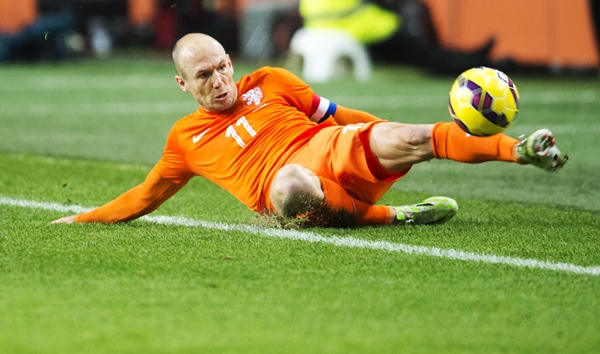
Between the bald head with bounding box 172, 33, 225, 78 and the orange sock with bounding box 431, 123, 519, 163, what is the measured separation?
53.4 inches

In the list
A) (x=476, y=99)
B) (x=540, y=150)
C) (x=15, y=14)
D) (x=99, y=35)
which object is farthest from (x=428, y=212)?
(x=99, y=35)

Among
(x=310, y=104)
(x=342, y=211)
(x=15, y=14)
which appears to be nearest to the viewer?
(x=342, y=211)

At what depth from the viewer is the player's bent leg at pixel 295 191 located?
4848 mm

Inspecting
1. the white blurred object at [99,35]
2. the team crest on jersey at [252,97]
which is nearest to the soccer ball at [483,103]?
the team crest on jersey at [252,97]

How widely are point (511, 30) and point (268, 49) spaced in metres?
6.33

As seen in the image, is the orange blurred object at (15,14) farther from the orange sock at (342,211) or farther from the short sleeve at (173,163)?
the orange sock at (342,211)

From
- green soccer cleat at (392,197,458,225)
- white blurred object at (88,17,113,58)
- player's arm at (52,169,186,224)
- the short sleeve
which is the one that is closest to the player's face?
the short sleeve

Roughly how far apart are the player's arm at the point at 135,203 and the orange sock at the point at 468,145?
5.10 ft

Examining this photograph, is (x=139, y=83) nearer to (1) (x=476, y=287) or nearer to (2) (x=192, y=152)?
(2) (x=192, y=152)

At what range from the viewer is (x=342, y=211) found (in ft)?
16.7

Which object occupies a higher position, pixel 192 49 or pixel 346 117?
pixel 192 49

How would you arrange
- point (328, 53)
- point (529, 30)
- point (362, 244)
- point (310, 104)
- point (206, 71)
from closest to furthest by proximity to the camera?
1. point (362, 244)
2. point (206, 71)
3. point (310, 104)
4. point (529, 30)
5. point (328, 53)

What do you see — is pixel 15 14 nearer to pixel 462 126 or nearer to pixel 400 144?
pixel 400 144

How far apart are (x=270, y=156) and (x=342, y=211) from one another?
0.50 m
